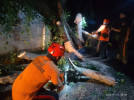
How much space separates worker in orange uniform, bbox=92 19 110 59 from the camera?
7816 millimetres

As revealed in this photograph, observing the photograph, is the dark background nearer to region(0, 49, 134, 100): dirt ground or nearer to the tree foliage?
the tree foliage

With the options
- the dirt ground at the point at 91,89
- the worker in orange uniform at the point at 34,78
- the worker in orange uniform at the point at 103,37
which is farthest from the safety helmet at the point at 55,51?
the worker in orange uniform at the point at 103,37

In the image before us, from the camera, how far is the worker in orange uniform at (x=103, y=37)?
7.82m

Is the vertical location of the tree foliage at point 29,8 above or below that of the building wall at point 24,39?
above

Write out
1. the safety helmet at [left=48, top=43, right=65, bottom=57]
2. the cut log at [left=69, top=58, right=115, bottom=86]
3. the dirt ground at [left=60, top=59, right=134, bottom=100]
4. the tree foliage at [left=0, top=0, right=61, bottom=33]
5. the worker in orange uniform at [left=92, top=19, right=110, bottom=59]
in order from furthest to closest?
the worker in orange uniform at [left=92, top=19, right=110, bottom=59], the cut log at [left=69, top=58, right=115, bottom=86], the dirt ground at [left=60, top=59, right=134, bottom=100], the tree foliage at [left=0, top=0, right=61, bottom=33], the safety helmet at [left=48, top=43, right=65, bottom=57]

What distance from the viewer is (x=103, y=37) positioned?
8148 mm

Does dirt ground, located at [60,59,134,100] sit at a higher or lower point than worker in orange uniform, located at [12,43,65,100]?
lower

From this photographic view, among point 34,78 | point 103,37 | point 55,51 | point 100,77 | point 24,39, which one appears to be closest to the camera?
point 34,78

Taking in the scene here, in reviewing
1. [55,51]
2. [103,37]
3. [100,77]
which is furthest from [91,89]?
[103,37]

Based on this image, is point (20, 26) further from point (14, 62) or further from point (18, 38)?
point (14, 62)

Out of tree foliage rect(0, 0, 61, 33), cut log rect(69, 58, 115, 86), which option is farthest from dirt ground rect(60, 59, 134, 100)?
tree foliage rect(0, 0, 61, 33)

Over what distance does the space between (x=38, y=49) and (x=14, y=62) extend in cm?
139

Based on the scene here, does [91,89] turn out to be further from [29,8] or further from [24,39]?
[24,39]

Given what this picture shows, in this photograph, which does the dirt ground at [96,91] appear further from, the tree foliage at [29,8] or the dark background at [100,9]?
the dark background at [100,9]
